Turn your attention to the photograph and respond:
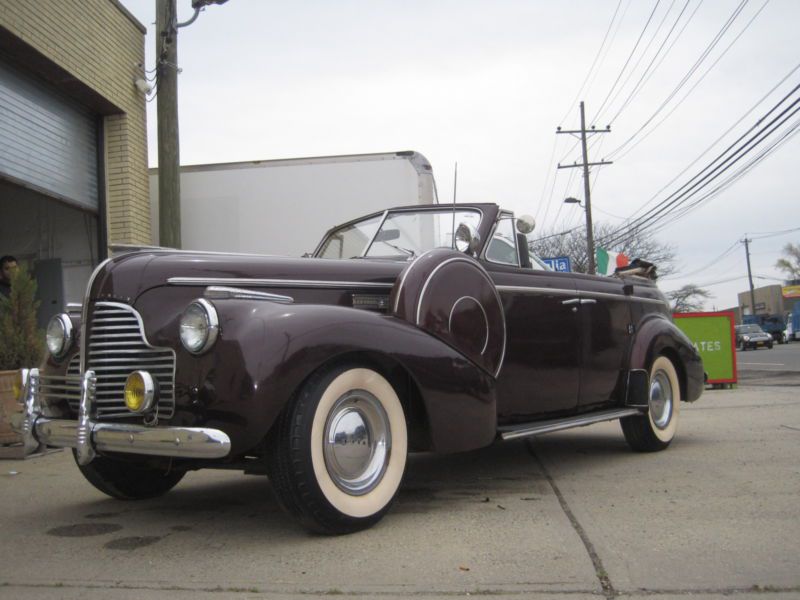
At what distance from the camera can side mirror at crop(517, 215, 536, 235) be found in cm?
520

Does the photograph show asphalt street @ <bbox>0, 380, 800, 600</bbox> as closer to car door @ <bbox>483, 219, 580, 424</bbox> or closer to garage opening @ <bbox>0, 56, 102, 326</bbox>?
car door @ <bbox>483, 219, 580, 424</bbox>

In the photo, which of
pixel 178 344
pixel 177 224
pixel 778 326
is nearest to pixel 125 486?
pixel 178 344

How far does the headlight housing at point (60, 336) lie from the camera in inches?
155

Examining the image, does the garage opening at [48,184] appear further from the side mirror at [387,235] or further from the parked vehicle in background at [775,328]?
the parked vehicle in background at [775,328]

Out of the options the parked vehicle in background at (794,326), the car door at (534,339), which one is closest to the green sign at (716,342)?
the car door at (534,339)

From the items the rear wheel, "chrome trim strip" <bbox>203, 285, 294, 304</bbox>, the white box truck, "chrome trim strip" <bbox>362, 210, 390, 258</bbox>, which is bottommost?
the rear wheel

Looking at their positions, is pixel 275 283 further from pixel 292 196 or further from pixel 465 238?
pixel 292 196

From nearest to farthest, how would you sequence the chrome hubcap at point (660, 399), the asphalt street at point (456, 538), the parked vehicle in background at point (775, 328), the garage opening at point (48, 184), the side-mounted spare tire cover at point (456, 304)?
the asphalt street at point (456, 538) < the side-mounted spare tire cover at point (456, 304) < the chrome hubcap at point (660, 399) < the garage opening at point (48, 184) < the parked vehicle in background at point (775, 328)

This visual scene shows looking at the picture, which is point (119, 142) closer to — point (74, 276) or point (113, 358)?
point (74, 276)

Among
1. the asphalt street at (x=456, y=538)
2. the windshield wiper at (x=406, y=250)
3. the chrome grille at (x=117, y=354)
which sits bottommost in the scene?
the asphalt street at (x=456, y=538)

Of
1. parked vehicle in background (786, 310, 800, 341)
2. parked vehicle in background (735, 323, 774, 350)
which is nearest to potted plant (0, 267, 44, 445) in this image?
parked vehicle in background (735, 323, 774, 350)

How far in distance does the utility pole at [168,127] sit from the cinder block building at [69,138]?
100 cm

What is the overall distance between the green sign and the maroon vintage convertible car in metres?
7.58

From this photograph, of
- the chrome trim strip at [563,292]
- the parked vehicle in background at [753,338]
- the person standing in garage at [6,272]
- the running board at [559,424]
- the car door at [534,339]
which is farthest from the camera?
the parked vehicle in background at [753,338]
